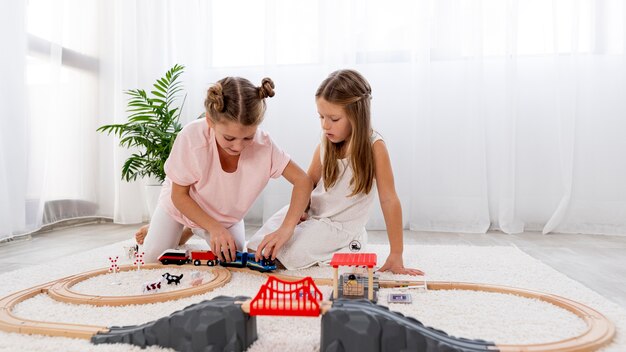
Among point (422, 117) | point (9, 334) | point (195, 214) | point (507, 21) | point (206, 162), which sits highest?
point (507, 21)

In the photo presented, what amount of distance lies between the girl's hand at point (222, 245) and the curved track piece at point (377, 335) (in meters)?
0.78

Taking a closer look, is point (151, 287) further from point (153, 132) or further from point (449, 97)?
point (449, 97)

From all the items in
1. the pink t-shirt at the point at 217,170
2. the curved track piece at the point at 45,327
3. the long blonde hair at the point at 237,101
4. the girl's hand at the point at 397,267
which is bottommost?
the curved track piece at the point at 45,327

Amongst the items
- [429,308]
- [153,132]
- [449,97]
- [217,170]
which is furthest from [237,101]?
[449,97]

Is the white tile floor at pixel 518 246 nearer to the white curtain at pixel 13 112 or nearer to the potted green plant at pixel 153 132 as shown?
the white curtain at pixel 13 112

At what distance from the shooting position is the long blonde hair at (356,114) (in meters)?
1.73

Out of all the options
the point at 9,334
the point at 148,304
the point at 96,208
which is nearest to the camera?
the point at 9,334

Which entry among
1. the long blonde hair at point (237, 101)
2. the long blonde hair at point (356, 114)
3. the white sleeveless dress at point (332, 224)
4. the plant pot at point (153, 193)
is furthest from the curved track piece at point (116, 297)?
the plant pot at point (153, 193)

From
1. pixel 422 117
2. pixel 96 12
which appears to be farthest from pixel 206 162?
pixel 96 12

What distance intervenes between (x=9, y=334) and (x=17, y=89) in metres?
1.85

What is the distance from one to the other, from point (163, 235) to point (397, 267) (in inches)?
34.9

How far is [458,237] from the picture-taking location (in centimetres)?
262

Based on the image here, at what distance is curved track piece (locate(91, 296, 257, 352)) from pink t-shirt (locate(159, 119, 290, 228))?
0.81 metres

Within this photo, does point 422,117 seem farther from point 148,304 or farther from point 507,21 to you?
point 148,304
